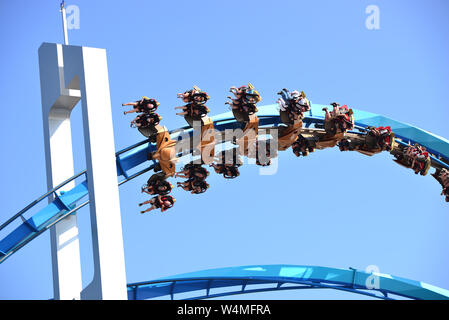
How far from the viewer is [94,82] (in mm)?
7746

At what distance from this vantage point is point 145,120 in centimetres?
898

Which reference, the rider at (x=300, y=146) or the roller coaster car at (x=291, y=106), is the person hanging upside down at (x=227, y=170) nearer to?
the roller coaster car at (x=291, y=106)

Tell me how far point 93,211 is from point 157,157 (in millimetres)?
1993

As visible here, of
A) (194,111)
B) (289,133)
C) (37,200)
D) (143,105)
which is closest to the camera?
(37,200)

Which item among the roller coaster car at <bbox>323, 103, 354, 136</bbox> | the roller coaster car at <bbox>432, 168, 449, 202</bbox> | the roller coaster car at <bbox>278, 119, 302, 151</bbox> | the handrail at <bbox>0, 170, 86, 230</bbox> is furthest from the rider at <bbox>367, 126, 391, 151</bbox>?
the handrail at <bbox>0, 170, 86, 230</bbox>

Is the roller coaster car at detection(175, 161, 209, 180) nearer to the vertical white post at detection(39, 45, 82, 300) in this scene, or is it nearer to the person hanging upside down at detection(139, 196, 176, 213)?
the person hanging upside down at detection(139, 196, 176, 213)

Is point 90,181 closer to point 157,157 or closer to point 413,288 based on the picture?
point 157,157

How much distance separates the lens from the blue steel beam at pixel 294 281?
12.5m

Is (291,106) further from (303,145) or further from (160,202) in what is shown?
(160,202)

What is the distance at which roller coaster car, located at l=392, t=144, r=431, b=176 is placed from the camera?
12.2 m

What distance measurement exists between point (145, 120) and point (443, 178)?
6490 mm

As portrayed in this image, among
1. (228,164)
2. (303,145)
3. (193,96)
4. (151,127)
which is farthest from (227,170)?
(303,145)
